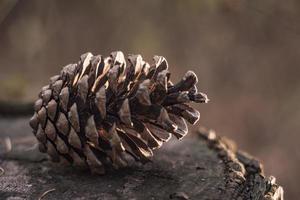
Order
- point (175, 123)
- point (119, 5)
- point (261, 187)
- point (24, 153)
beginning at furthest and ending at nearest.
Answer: point (119, 5) → point (24, 153) → point (175, 123) → point (261, 187)

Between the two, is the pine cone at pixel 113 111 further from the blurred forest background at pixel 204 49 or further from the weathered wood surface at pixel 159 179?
the blurred forest background at pixel 204 49

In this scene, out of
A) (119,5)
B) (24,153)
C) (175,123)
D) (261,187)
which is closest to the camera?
(261,187)

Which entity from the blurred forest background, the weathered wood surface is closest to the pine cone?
the weathered wood surface

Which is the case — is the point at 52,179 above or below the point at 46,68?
below

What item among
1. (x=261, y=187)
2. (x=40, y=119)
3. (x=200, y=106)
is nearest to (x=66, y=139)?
(x=40, y=119)

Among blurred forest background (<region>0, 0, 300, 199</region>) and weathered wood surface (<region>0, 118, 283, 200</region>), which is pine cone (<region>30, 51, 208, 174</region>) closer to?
weathered wood surface (<region>0, 118, 283, 200</region>)

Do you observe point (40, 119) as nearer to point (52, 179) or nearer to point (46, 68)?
point (52, 179)

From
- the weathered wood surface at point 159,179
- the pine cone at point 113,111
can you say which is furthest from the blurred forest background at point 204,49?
the pine cone at point 113,111
